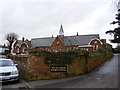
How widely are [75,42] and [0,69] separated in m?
38.4

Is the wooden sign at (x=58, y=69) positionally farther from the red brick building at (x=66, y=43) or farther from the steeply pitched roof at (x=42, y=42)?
the steeply pitched roof at (x=42, y=42)

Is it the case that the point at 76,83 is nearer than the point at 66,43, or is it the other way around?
the point at 76,83

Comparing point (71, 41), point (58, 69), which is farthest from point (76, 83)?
point (71, 41)

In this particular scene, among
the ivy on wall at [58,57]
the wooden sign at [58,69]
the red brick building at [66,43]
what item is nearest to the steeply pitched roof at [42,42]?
the red brick building at [66,43]

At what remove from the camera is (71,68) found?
9.85m

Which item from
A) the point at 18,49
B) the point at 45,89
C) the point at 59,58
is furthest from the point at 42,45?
the point at 45,89

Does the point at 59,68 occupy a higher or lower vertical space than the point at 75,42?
lower

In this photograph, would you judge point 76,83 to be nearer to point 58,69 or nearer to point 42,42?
point 58,69

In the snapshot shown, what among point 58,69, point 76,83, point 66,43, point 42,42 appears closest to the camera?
point 76,83

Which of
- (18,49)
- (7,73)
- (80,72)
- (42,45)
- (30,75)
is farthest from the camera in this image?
(18,49)

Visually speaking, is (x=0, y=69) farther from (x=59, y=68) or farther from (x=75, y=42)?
(x=75, y=42)

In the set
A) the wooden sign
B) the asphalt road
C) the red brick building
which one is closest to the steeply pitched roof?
the red brick building

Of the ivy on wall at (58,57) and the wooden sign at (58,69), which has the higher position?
the ivy on wall at (58,57)

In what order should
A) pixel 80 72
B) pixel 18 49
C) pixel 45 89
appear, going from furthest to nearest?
1. pixel 18 49
2. pixel 80 72
3. pixel 45 89
